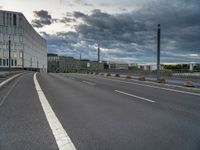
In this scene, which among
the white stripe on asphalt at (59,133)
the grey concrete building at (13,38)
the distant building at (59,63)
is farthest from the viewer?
the distant building at (59,63)

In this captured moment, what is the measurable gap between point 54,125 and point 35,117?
1167 millimetres

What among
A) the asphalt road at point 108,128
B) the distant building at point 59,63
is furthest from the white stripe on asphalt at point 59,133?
the distant building at point 59,63

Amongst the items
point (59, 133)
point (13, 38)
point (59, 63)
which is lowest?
point (59, 133)

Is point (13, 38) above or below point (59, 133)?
above

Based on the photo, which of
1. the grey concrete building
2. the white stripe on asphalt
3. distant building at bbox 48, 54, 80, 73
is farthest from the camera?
distant building at bbox 48, 54, 80, 73

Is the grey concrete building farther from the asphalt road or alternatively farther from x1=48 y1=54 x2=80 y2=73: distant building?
x1=48 y1=54 x2=80 y2=73: distant building

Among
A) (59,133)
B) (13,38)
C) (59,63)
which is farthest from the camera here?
(59,63)

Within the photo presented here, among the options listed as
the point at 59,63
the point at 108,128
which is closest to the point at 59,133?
the point at 108,128

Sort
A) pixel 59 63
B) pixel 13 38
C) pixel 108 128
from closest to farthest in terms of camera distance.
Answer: pixel 108 128
pixel 13 38
pixel 59 63

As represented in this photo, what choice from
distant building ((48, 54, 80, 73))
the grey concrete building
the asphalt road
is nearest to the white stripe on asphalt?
the asphalt road

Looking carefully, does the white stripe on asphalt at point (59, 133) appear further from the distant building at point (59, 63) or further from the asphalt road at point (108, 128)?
the distant building at point (59, 63)

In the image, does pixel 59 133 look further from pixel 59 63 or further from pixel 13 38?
pixel 59 63

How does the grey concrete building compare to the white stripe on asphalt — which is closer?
the white stripe on asphalt

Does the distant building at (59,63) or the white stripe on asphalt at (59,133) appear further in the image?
the distant building at (59,63)
